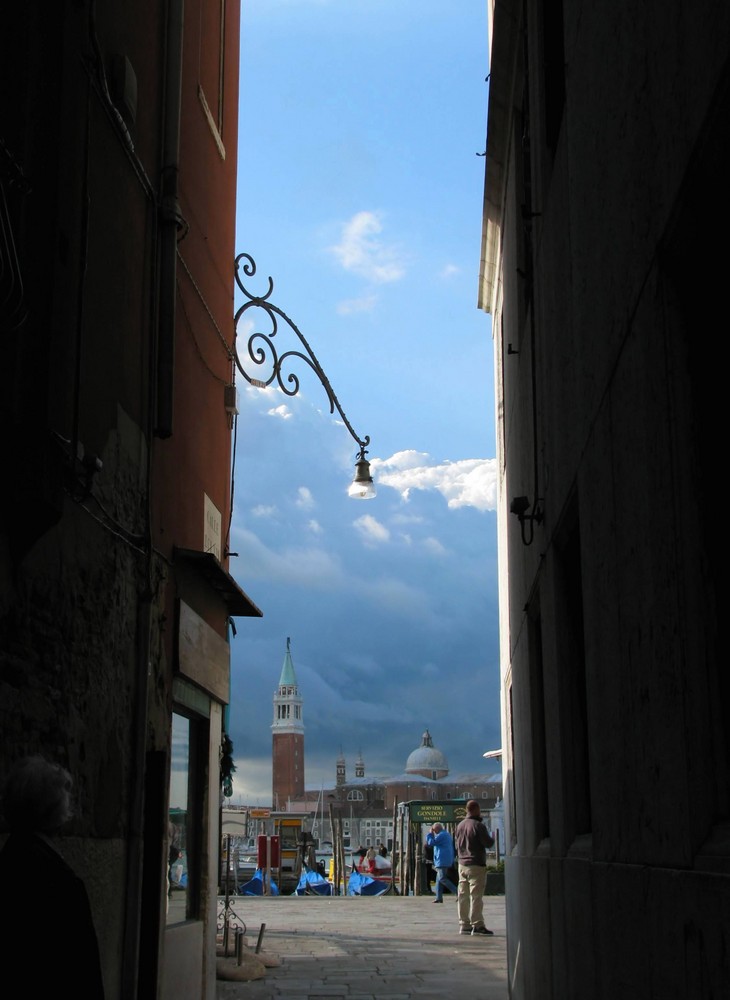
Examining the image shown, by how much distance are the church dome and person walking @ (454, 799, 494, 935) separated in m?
145

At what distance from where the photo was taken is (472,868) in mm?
14773

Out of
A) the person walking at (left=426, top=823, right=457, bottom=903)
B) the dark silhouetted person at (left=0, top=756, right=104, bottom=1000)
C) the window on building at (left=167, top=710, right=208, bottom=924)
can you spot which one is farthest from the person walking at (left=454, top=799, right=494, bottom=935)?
the dark silhouetted person at (left=0, top=756, right=104, bottom=1000)

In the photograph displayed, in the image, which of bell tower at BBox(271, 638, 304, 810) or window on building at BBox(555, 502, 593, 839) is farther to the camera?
bell tower at BBox(271, 638, 304, 810)

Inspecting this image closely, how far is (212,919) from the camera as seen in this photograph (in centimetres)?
964

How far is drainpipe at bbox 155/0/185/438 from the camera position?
7905 millimetres

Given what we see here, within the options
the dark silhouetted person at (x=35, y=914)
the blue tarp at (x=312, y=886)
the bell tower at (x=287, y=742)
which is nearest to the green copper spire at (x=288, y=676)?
the bell tower at (x=287, y=742)

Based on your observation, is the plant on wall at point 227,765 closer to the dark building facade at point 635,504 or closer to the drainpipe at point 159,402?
the drainpipe at point 159,402

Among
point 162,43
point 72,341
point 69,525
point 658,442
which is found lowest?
point 658,442

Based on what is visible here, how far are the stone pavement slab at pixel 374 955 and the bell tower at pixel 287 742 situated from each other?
468 feet

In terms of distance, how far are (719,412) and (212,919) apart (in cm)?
765

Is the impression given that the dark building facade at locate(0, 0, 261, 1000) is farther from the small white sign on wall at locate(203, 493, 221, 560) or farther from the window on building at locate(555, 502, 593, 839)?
the window on building at locate(555, 502, 593, 839)

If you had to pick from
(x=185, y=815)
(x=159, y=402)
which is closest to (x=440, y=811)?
(x=185, y=815)

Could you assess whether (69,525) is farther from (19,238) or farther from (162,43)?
(162,43)

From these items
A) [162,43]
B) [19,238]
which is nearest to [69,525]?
[19,238]
